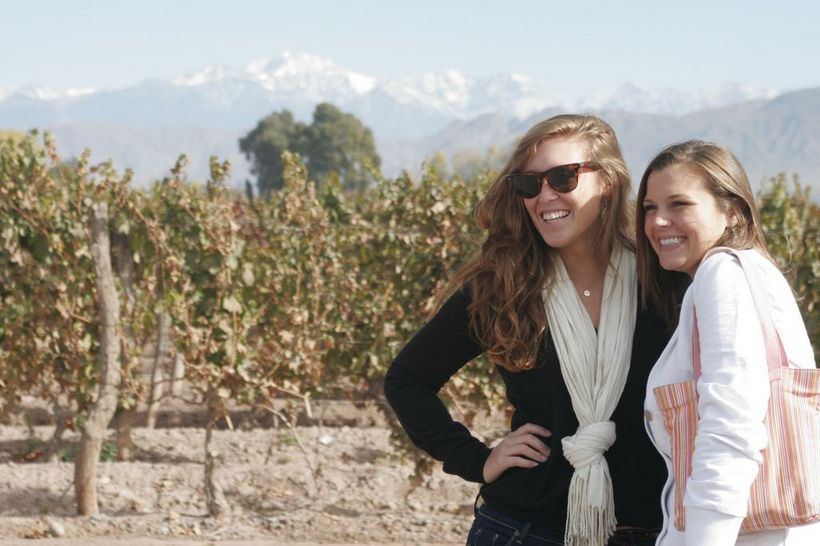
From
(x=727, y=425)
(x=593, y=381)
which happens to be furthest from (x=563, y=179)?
(x=727, y=425)

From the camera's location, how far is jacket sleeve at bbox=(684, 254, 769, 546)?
1741mm

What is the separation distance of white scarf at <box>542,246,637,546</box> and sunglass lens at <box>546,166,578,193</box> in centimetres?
20

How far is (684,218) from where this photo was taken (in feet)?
6.81

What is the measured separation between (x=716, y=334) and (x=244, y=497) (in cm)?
533

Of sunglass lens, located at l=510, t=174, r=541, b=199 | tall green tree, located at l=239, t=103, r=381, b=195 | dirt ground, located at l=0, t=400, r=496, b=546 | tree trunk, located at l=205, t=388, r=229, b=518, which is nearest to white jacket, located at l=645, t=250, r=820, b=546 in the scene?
sunglass lens, located at l=510, t=174, r=541, b=199

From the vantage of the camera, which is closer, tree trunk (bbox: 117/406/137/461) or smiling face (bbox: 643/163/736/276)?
smiling face (bbox: 643/163/736/276)

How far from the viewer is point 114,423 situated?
8867 mm

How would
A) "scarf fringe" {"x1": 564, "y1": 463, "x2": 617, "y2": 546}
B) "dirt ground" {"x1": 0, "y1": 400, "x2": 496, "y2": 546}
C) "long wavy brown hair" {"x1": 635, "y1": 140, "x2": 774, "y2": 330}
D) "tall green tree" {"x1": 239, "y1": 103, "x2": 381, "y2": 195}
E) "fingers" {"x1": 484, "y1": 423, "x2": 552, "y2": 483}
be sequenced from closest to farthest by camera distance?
"long wavy brown hair" {"x1": 635, "y1": 140, "x2": 774, "y2": 330}, "scarf fringe" {"x1": 564, "y1": 463, "x2": 617, "y2": 546}, "fingers" {"x1": 484, "y1": 423, "x2": 552, "y2": 483}, "dirt ground" {"x1": 0, "y1": 400, "x2": 496, "y2": 546}, "tall green tree" {"x1": 239, "y1": 103, "x2": 381, "y2": 195}

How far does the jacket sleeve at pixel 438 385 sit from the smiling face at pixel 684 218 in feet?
1.79

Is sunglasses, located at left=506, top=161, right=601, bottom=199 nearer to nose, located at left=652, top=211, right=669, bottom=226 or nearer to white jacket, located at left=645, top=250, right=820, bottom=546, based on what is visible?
nose, located at left=652, top=211, right=669, bottom=226

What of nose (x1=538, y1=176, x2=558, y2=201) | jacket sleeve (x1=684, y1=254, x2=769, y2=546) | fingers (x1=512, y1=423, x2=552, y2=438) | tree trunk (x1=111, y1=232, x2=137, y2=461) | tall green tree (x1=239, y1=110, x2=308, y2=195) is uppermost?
tall green tree (x1=239, y1=110, x2=308, y2=195)

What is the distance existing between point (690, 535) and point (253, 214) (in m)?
6.12

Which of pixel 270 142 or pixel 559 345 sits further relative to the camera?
pixel 270 142

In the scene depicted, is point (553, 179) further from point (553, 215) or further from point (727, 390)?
point (727, 390)
